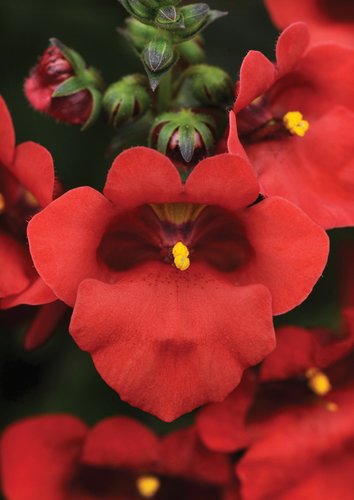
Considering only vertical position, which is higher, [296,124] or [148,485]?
[296,124]

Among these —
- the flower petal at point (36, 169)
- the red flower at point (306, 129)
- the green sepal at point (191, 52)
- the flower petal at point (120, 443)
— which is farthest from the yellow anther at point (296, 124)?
the flower petal at point (120, 443)

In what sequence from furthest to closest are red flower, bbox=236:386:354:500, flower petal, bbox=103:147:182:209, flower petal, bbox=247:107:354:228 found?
red flower, bbox=236:386:354:500 → flower petal, bbox=247:107:354:228 → flower petal, bbox=103:147:182:209

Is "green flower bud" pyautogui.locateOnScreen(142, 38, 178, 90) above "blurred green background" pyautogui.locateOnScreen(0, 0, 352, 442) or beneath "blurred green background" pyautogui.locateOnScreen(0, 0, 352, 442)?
above

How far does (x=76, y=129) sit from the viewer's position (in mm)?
1266

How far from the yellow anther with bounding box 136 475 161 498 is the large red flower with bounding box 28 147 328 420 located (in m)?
0.27

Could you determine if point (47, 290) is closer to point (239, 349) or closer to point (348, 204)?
point (239, 349)

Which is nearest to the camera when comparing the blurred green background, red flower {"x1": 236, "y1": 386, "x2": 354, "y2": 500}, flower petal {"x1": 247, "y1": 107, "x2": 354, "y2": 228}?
flower petal {"x1": 247, "y1": 107, "x2": 354, "y2": 228}

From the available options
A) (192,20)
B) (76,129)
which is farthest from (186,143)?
(76,129)

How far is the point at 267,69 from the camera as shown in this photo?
0.83 metres

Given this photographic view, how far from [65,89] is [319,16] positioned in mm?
343

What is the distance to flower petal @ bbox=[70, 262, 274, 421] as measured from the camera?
0.80m

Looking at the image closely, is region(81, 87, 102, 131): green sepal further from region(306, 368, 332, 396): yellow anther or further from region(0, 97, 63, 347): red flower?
region(306, 368, 332, 396): yellow anther

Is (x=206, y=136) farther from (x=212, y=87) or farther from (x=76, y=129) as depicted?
(x=76, y=129)

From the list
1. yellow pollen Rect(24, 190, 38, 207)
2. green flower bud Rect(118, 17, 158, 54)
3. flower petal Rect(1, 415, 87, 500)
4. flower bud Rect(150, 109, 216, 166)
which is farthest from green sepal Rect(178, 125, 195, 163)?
flower petal Rect(1, 415, 87, 500)
